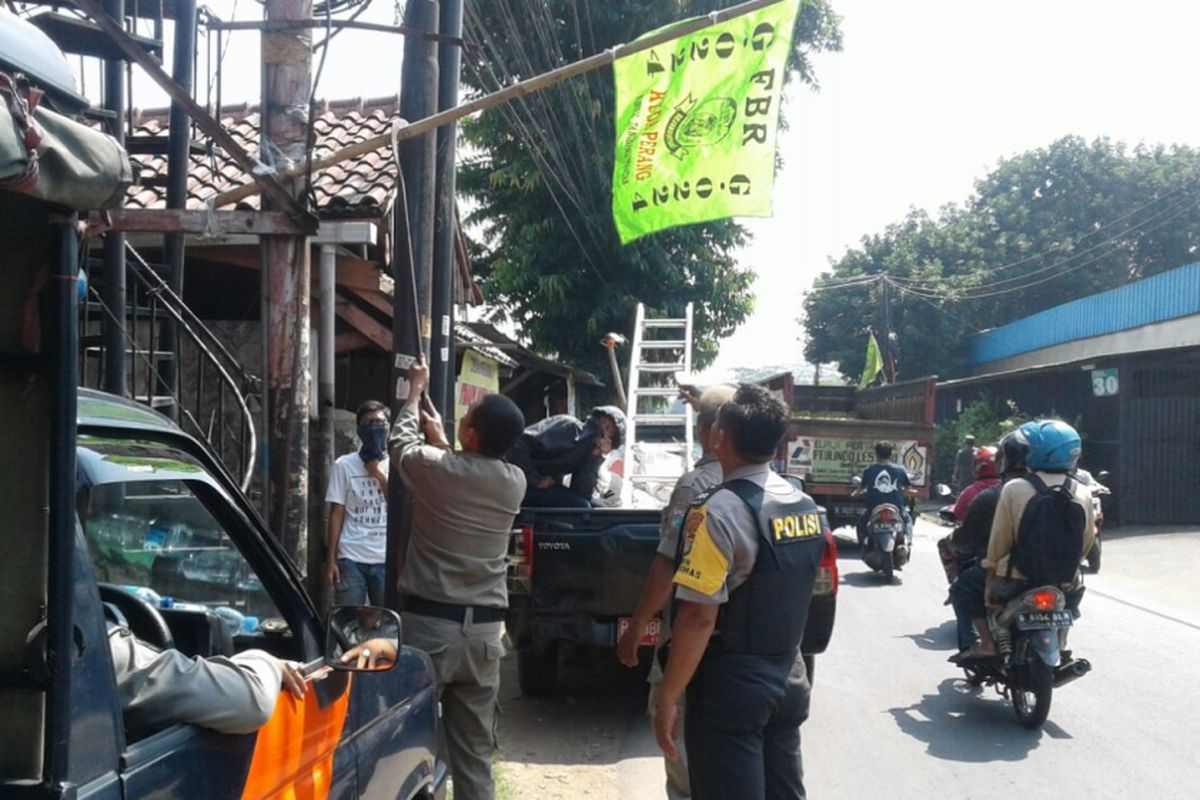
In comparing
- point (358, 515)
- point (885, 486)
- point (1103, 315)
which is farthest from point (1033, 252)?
point (358, 515)

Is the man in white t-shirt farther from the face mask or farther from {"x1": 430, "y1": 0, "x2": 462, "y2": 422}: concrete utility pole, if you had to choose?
{"x1": 430, "y1": 0, "x2": 462, "y2": 422}: concrete utility pole

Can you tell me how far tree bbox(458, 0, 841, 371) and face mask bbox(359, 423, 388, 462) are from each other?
34.9 feet

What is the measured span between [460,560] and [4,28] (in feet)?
9.78

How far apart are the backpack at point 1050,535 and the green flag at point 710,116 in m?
2.43

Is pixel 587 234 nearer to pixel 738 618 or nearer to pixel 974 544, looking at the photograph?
pixel 974 544

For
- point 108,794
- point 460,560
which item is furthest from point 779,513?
point 108,794

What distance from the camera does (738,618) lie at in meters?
3.48

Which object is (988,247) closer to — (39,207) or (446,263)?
(446,263)

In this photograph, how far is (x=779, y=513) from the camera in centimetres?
Result: 352

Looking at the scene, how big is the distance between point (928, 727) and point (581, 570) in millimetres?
2280

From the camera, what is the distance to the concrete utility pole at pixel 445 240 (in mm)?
6215

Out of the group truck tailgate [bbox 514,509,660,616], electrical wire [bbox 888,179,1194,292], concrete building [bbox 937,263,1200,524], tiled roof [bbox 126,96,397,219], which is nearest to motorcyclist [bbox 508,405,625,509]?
truck tailgate [bbox 514,509,660,616]

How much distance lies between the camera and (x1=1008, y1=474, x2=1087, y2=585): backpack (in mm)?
6445

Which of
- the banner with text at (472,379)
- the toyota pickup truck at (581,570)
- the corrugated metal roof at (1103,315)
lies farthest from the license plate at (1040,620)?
the corrugated metal roof at (1103,315)
